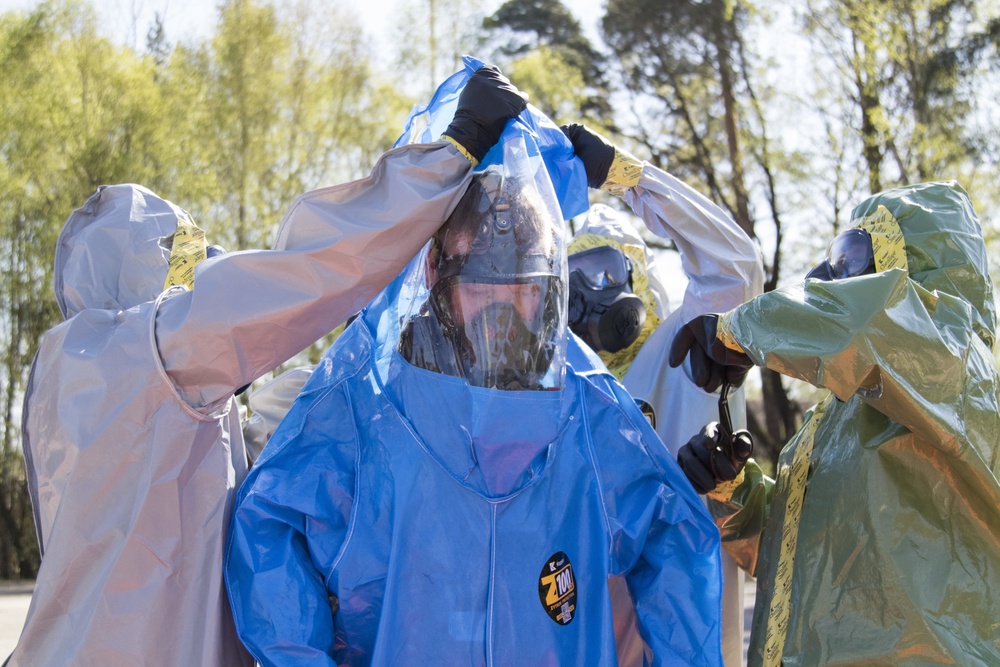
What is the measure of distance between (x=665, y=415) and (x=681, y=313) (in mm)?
332

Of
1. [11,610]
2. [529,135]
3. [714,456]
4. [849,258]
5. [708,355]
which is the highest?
[529,135]

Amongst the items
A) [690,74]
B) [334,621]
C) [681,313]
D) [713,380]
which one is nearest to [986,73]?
[690,74]

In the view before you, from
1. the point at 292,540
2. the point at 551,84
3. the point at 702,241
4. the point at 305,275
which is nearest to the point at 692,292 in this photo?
the point at 702,241

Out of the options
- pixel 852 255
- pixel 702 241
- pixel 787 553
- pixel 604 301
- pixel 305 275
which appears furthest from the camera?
pixel 604 301

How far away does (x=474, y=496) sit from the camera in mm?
2131

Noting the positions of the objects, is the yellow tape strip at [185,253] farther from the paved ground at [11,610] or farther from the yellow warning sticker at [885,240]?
the paved ground at [11,610]

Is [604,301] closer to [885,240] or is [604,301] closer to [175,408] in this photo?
[885,240]

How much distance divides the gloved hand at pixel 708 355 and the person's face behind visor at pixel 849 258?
385mm

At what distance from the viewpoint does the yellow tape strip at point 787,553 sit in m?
2.47

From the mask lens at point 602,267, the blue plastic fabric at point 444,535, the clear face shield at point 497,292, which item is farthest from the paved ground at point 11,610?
the clear face shield at point 497,292

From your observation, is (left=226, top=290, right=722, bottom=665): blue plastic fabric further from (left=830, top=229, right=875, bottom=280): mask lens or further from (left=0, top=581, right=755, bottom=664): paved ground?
(left=0, top=581, right=755, bottom=664): paved ground

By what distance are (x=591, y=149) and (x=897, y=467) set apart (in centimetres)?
106

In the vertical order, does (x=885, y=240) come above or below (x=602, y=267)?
above

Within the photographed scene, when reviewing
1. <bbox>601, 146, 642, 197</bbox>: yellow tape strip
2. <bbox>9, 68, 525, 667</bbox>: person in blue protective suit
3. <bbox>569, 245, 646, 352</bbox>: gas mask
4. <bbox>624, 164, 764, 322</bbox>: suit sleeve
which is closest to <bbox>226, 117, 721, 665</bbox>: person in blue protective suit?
<bbox>9, 68, 525, 667</bbox>: person in blue protective suit
